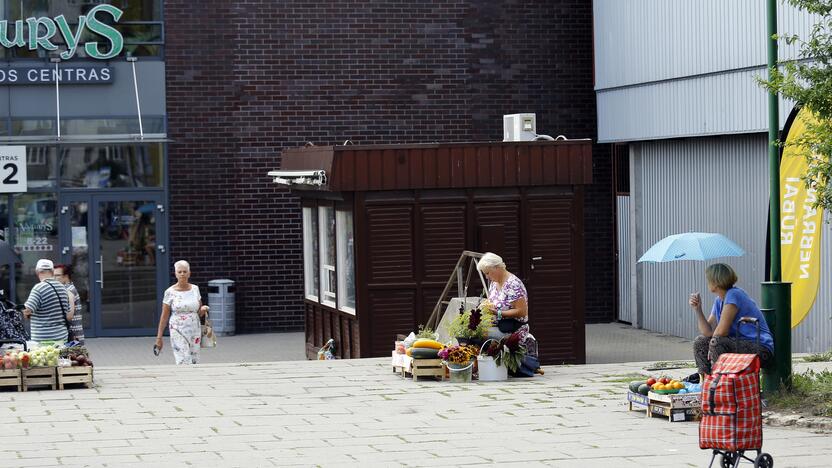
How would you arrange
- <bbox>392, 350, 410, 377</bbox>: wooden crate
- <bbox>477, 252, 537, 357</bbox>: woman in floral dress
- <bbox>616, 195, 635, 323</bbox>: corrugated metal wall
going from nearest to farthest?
1. <bbox>477, 252, 537, 357</bbox>: woman in floral dress
2. <bbox>392, 350, 410, 377</bbox>: wooden crate
3. <bbox>616, 195, 635, 323</bbox>: corrugated metal wall

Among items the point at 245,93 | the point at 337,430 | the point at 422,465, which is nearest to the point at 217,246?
the point at 245,93

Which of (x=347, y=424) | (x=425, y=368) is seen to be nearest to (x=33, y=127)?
(x=425, y=368)

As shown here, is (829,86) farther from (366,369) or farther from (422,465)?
(366,369)

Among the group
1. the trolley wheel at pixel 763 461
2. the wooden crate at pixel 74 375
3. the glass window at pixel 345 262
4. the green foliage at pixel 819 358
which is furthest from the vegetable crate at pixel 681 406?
the glass window at pixel 345 262

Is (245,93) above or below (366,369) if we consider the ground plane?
above

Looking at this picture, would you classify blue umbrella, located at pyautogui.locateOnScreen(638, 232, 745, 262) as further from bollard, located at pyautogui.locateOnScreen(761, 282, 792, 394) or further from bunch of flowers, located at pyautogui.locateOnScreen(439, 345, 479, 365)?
bollard, located at pyautogui.locateOnScreen(761, 282, 792, 394)

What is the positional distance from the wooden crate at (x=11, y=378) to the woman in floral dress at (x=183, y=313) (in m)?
2.40

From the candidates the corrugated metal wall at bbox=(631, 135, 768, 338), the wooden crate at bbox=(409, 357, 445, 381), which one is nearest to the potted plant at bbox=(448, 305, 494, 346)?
the wooden crate at bbox=(409, 357, 445, 381)

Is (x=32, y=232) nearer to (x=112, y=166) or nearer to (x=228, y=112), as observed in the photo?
(x=112, y=166)

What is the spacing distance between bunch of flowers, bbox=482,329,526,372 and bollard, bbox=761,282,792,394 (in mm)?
2911

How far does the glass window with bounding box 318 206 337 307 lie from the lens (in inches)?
760

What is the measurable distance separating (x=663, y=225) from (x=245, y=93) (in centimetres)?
750

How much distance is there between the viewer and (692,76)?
21.4 metres

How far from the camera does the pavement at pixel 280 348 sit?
812 inches
